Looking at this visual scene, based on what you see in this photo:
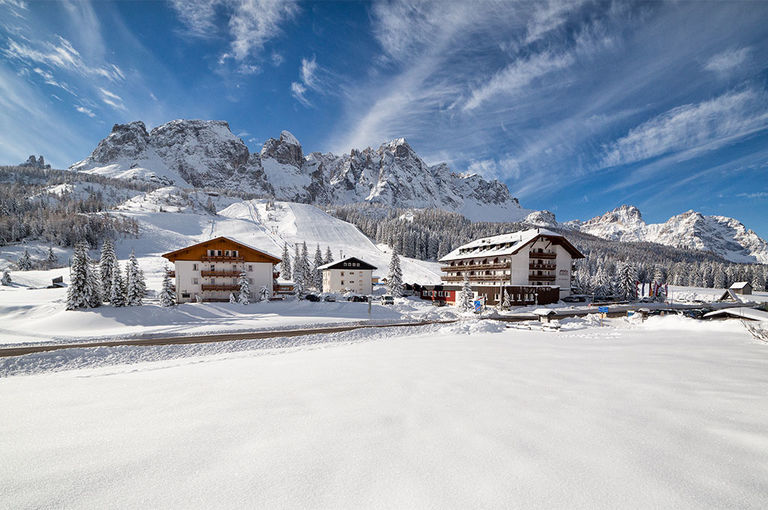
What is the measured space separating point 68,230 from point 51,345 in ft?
400

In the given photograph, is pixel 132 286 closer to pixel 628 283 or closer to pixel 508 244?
pixel 508 244

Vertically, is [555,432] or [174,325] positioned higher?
[555,432]

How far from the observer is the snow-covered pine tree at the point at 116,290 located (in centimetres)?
2941

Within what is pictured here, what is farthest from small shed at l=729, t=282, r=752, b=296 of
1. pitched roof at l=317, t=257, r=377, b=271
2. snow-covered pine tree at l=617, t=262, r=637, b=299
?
pitched roof at l=317, t=257, r=377, b=271

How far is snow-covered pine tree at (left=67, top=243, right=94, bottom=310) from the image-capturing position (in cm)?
2706

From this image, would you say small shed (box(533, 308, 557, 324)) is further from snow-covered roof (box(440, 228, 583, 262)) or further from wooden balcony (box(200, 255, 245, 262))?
wooden balcony (box(200, 255, 245, 262))

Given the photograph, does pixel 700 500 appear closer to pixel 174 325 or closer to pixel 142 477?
pixel 142 477

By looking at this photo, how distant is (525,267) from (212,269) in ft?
160

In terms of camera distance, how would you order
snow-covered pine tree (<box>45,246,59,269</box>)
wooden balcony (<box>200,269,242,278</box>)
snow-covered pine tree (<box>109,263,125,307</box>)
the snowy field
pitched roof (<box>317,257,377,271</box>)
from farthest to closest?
snow-covered pine tree (<box>45,246,59,269</box>) → pitched roof (<box>317,257,377,271</box>) → wooden balcony (<box>200,269,242,278</box>) → snow-covered pine tree (<box>109,263,125,307</box>) → the snowy field

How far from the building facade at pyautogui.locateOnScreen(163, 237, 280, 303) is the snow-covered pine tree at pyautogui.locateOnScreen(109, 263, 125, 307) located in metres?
10.5

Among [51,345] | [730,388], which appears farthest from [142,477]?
[51,345]

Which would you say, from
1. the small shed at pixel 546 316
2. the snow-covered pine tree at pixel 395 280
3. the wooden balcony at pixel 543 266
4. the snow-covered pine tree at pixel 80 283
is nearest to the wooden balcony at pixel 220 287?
the snow-covered pine tree at pixel 80 283

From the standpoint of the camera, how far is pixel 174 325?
1035 inches

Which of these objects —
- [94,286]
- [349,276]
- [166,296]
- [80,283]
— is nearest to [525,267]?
[349,276]
